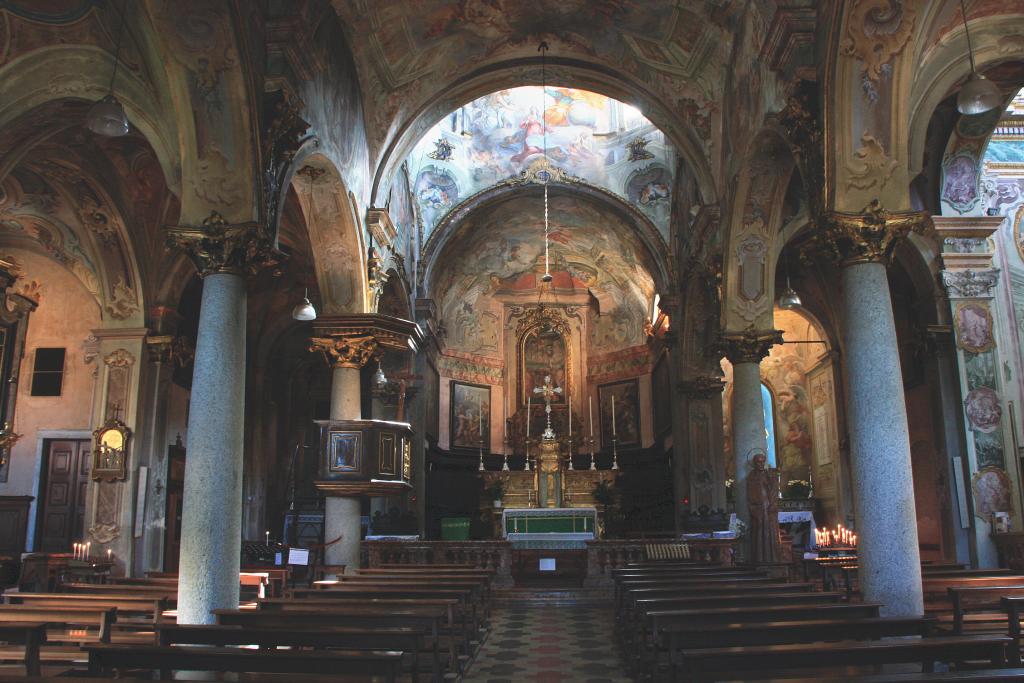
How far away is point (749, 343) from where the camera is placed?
14828 mm

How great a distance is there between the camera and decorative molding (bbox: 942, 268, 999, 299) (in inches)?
603

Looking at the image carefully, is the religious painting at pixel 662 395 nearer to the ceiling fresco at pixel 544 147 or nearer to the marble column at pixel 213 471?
the ceiling fresco at pixel 544 147

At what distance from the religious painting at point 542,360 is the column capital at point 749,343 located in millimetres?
14584

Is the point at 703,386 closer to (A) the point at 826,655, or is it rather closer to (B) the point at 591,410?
(B) the point at 591,410

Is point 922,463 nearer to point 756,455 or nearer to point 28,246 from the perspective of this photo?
point 756,455

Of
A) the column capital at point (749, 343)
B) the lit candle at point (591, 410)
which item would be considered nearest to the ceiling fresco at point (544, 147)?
the column capital at point (749, 343)

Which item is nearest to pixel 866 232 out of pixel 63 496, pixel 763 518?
pixel 763 518

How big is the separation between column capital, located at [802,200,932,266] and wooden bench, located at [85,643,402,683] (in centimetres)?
703

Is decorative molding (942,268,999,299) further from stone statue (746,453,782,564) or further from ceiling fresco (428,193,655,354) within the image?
ceiling fresco (428,193,655,354)

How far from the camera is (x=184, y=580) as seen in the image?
8.78 metres

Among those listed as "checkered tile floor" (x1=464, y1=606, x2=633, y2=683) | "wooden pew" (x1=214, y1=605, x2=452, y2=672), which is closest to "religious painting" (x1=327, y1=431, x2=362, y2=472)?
"checkered tile floor" (x1=464, y1=606, x2=633, y2=683)

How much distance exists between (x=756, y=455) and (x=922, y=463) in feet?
21.3

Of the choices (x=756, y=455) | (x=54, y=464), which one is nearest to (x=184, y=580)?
(x=756, y=455)

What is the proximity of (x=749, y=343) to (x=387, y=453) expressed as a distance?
6.62m
